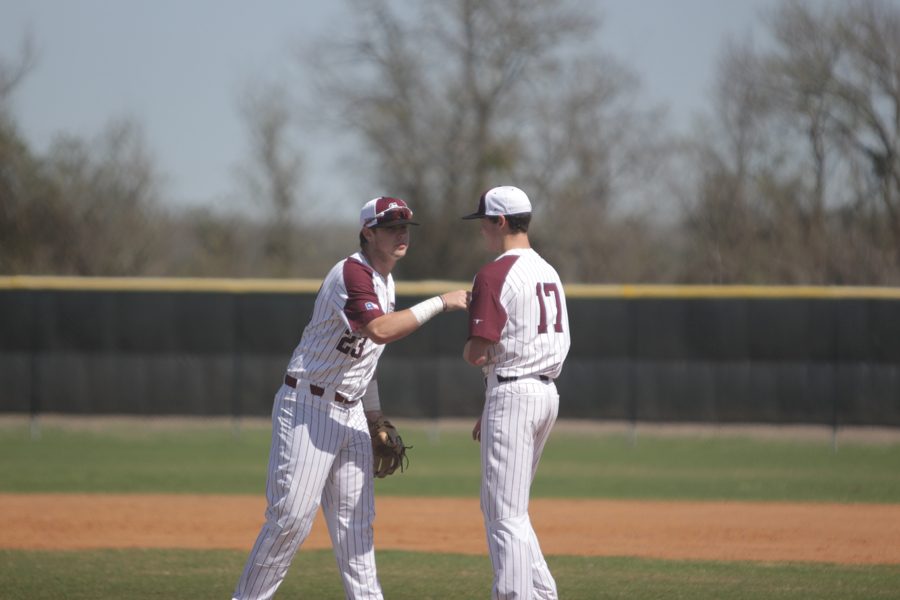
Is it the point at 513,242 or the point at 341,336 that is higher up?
the point at 513,242

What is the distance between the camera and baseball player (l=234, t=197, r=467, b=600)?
4.85 m

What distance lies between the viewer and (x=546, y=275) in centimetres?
479

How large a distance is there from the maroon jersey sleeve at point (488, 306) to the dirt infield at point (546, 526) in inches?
145

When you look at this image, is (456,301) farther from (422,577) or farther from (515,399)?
(422,577)

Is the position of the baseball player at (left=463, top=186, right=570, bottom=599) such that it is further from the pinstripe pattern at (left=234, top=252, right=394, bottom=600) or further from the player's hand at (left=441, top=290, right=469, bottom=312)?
the pinstripe pattern at (left=234, top=252, right=394, bottom=600)

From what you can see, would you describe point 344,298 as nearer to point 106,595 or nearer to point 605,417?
point 106,595

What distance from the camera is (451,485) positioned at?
11.5m

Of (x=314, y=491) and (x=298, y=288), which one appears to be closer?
(x=314, y=491)

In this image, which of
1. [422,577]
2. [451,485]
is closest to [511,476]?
[422,577]

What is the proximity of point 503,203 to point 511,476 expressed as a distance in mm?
1118

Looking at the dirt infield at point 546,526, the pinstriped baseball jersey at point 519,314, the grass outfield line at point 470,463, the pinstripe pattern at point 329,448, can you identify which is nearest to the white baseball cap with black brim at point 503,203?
the pinstriped baseball jersey at point 519,314

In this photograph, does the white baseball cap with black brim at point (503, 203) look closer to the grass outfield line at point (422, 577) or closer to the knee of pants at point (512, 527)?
the knee of pants at point (512, 527)

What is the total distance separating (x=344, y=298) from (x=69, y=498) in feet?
21.2

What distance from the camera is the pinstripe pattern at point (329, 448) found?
15.9ft
